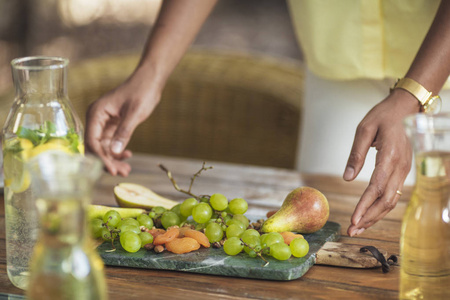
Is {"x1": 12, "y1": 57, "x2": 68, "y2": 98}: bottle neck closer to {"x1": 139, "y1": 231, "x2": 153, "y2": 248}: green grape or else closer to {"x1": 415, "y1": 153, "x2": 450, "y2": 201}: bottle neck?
{"x1": 139, "y1": 231, "x2": 153, "y2": 248}: green grape

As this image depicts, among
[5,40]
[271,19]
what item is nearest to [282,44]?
[271,19]

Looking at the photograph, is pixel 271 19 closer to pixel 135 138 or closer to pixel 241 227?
pixel 135 138

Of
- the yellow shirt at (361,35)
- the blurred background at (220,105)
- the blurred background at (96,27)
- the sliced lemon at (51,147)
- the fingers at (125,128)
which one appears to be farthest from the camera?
the blurred background at (96,27)

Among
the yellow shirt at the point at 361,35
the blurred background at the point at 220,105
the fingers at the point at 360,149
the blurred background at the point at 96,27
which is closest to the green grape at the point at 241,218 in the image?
the fingers at the point at 360,149

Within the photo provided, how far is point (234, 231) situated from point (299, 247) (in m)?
0.12

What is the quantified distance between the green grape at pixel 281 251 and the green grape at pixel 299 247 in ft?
0.04

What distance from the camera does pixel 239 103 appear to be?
2.83 metres

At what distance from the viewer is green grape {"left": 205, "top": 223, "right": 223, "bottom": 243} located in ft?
3.41

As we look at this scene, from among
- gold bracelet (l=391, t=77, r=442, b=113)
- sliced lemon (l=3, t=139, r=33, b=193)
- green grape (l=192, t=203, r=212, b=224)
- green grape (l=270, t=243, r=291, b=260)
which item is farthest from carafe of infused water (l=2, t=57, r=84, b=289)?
gold bracelet (l=391, t=77, r=442, b=113)

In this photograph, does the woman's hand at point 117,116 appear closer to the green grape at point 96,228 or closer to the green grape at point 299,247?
the green grape at point 96,228

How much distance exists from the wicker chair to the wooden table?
1.13 m

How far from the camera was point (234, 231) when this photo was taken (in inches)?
40.7

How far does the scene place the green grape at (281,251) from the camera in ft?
3.18

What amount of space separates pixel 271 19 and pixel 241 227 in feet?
12.5
